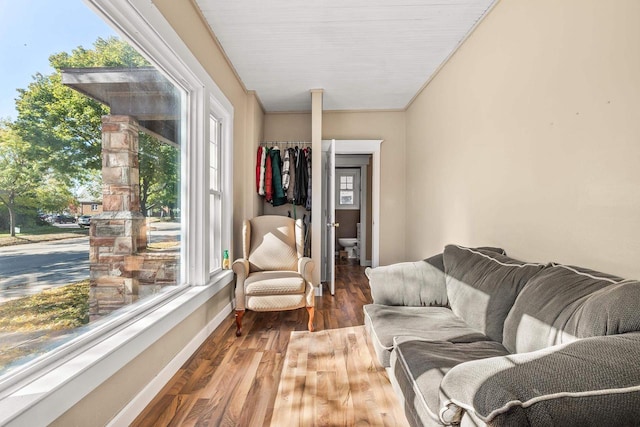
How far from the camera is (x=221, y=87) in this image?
2.98 metres

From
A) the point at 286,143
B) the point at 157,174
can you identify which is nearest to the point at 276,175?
the point at 286,143

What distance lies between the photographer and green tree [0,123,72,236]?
103 cm

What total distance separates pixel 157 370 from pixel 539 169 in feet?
8.22

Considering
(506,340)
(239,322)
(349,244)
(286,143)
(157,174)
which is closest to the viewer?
(506,340)

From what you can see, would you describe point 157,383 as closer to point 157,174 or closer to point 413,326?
point 157,174

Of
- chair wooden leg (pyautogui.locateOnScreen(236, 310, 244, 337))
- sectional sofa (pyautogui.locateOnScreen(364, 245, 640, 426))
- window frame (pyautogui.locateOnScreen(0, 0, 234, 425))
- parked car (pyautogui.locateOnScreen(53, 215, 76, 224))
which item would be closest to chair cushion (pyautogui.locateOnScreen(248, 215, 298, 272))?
window frame (pyautogui.locateOnScreen(0, 0, 234, 425))

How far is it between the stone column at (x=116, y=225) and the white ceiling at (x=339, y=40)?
4.31 ft

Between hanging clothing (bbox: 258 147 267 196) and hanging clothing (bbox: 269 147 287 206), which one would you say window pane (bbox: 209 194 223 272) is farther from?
hanging clothing (bbox: 269 147 287 206)

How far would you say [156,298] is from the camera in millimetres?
2006

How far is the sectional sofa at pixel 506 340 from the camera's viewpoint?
0.71 m

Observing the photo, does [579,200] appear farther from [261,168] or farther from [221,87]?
[261,168]

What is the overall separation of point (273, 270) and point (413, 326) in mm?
1756

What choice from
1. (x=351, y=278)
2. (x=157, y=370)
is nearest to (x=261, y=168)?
(x=351, y=278)

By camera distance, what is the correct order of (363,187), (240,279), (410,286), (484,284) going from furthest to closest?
(363,187)
(240,279)
(410,286)
(484,284)
